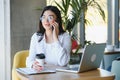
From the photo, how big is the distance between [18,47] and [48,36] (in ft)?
4.07

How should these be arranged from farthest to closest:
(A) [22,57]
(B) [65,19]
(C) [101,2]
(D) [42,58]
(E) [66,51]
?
(C) [101,2]
(B) [65,19]
(A) [22,57]
(E) [66,51]
(D) [42,58]

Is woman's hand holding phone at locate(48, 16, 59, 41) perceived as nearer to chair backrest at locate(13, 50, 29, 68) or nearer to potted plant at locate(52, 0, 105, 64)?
chair backrest at locate(13, 50, 29, 68)

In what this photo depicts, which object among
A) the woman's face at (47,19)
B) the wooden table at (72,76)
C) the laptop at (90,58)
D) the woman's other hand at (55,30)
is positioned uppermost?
the woman's face at (47,19)

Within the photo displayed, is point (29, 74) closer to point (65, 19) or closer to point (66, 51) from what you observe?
point (66, 51)

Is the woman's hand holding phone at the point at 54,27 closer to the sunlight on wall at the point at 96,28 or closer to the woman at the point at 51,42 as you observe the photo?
the woman at the point at 51,42

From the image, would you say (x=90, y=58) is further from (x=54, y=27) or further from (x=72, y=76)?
(x=54, y=27)

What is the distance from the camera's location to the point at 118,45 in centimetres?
589

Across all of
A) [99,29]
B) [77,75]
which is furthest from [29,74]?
[99,29]

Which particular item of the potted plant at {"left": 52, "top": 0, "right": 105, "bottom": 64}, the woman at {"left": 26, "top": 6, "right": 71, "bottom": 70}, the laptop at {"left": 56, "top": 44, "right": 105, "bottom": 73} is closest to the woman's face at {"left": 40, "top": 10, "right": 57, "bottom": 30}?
the woman at {"left": 26, "top": 6, "right": 71, "bottom": 70}
